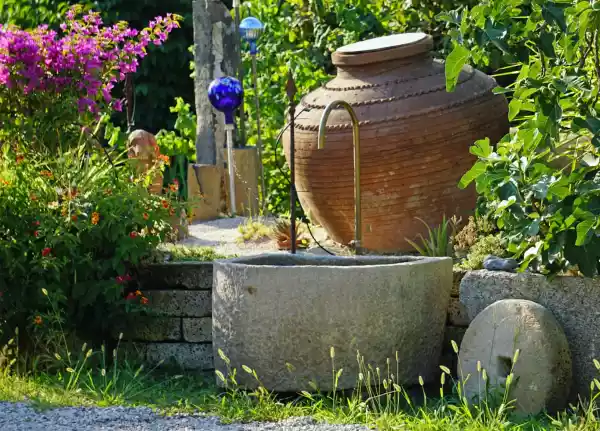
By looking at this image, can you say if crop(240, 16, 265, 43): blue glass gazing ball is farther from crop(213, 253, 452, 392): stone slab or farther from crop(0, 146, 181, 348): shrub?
crop(213, 253, 452, 392): stone slab

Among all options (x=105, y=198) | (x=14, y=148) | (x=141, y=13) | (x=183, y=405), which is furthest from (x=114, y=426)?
(x=141, y=13)

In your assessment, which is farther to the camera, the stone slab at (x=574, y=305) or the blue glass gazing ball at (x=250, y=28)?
the blue glass gazing ball at (x=250, y=28)

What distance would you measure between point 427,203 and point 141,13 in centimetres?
615

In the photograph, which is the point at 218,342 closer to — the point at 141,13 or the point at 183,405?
the point at 183,405

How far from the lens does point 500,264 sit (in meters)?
5.20

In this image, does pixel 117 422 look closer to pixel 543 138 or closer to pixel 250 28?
pixel 543 138

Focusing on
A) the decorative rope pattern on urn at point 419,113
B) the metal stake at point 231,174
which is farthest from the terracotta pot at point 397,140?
the metal stake at point 231,174

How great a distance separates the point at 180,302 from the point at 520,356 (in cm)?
189

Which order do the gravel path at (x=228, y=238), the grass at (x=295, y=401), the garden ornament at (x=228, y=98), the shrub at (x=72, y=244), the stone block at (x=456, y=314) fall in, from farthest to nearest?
the garden ornament at (x=228, y=98) < the gravel path at (x=228, y=238) < the shrub at (x=72, y=244) < the stone block at (x=456, y=314) < the grass at (x=295, y=401)

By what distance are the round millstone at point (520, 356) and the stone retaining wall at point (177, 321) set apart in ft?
4.86

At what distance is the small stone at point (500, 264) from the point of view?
5172 mm

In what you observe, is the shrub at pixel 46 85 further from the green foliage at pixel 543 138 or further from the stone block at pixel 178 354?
the green foliage at pixel 543 138

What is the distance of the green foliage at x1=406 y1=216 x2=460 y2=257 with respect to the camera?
230 inches

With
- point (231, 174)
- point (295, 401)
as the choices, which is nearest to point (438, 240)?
point (295, 401)
